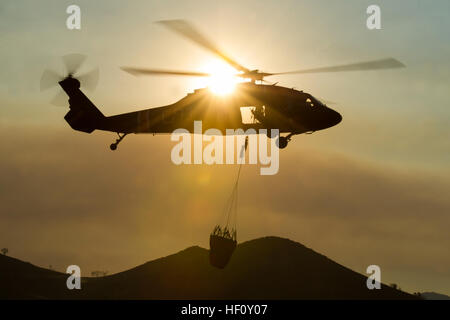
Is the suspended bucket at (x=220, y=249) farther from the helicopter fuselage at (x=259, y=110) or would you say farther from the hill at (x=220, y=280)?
the hill at (x=220, y=280)

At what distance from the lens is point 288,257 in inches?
6393

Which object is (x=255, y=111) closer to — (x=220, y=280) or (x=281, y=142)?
(x=281, y=142)

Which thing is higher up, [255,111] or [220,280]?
[255,111]

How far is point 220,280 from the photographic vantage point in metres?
152

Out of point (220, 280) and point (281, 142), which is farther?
point (220, 280)

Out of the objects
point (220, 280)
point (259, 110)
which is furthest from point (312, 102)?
point (220, 280)

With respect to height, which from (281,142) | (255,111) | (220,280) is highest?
(255,111)

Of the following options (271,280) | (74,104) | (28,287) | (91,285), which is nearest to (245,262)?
(271,280)

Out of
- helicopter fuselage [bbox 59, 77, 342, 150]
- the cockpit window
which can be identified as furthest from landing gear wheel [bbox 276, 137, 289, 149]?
the cockpit window

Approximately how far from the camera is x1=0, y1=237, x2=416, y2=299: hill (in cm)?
14550

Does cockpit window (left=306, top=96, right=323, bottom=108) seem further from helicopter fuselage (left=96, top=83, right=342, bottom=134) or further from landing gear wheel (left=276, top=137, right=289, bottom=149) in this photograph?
landing gear wheel (left=276, top=137, right=289, bottom=149)

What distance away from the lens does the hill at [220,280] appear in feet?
477

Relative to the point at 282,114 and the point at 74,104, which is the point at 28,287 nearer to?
the point at 74,104

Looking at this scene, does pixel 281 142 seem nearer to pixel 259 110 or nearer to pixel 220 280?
pixel 259 110
